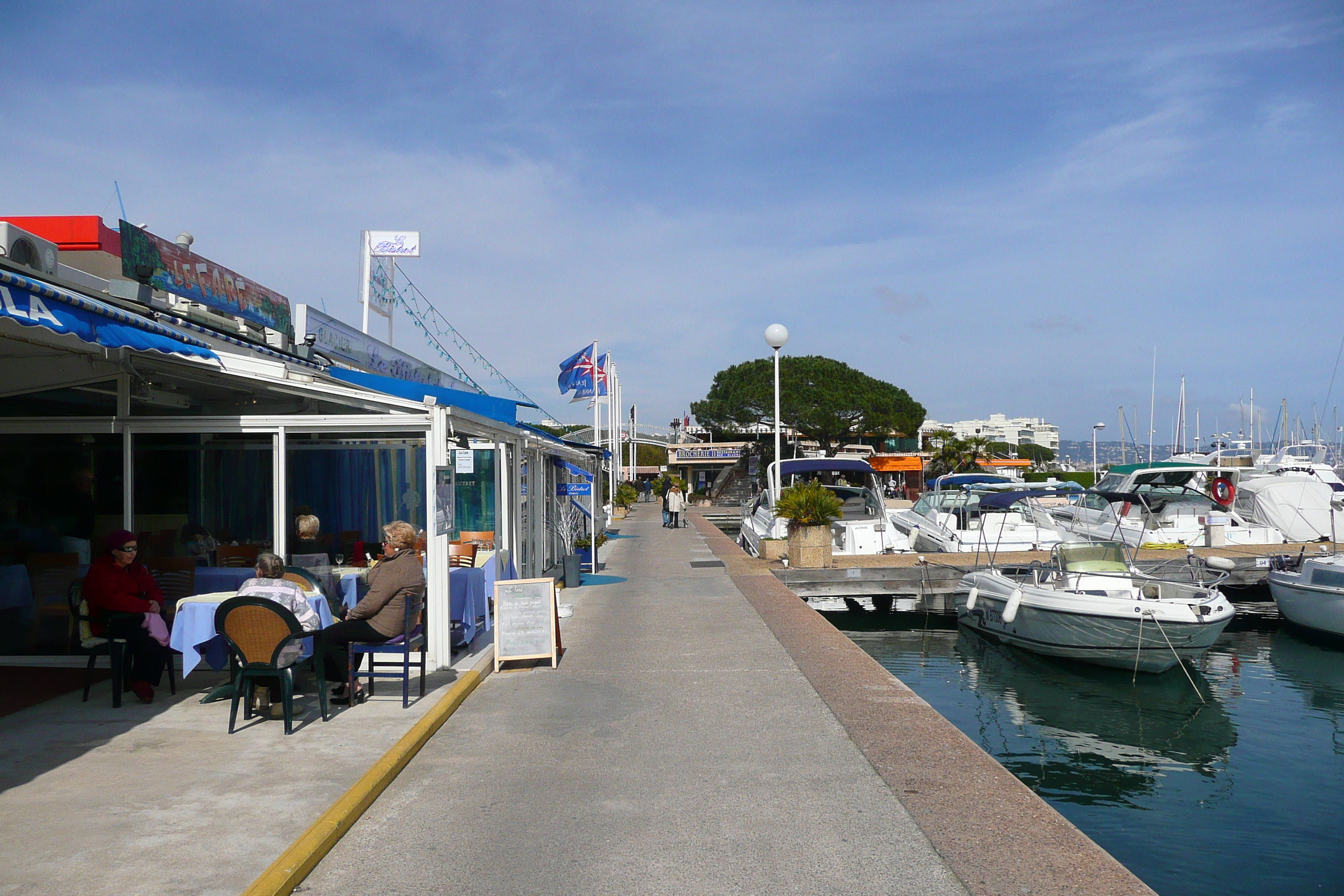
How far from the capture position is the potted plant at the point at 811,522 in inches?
667

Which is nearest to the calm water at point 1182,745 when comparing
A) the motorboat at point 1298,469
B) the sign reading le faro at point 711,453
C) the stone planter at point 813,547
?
the stone planter at point 813,547

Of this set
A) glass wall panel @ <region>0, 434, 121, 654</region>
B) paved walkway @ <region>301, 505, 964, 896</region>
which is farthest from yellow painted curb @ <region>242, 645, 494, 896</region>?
glass wall panel @ <region>0, 434, 121, 654</region>

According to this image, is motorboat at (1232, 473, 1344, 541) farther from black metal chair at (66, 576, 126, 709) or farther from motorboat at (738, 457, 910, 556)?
black metal chair at (66, 576, 126, 709)

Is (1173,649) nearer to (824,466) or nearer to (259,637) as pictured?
(259,637)

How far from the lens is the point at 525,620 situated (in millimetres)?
9227

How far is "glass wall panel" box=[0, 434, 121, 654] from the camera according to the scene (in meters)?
8.91

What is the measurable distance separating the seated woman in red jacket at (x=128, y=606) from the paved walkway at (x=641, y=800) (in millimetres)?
2535

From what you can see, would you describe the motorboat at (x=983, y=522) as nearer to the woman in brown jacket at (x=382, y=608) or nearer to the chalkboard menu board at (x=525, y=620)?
the chalkboard menu board at (x=525, y=620)

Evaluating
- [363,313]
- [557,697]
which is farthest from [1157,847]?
[363,313]

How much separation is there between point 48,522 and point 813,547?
1164cm

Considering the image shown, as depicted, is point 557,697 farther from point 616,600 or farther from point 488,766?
point 616,600

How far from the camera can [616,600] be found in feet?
47.2

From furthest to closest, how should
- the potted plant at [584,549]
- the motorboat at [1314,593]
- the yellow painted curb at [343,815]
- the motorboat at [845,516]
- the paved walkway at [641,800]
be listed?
the motorboat at [845,516] < the potted plant at [584,549] < the motorboat at [1314,593] < the paved walkway at [641,800] < the yellow painted curb at [343,815]

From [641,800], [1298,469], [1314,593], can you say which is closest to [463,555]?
[641,800]
